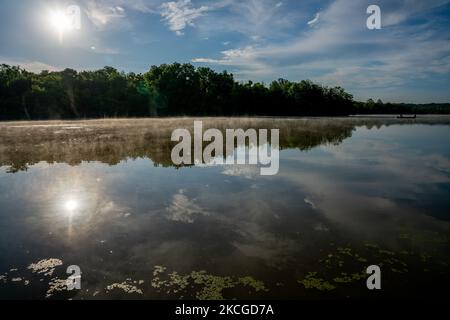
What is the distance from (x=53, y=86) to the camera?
7475cm

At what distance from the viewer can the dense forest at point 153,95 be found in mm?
71188

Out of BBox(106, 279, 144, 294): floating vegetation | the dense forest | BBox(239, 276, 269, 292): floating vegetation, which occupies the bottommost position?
BBox(106, 279, 144, 294): floating vegetation

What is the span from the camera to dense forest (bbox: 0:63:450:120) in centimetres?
7119

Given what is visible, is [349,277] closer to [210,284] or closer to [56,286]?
[210,284]

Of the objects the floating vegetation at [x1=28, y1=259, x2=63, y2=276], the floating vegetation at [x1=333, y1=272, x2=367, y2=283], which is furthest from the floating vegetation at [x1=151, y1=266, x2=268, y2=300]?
the floating vegetation at [x1=28, y1=259, x2=63, y2=276]

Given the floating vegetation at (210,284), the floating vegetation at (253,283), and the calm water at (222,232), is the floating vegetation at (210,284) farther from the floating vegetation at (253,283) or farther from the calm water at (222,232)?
the floating vegetation at (253,283)

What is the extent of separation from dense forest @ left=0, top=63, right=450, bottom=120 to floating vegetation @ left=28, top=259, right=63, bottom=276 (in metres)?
74.9

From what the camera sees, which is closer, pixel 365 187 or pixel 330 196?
pixel 330 196

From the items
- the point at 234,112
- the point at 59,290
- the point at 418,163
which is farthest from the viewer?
the point at 234,112

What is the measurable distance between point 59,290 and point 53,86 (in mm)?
80815

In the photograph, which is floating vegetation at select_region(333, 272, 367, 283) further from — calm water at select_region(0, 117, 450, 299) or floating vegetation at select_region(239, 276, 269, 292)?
floating vegetation at select_region(239, 276, 269, 292)

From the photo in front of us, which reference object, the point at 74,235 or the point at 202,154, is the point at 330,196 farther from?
the point at 202,154

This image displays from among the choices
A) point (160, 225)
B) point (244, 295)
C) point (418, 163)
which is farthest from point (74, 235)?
point (418, 163)

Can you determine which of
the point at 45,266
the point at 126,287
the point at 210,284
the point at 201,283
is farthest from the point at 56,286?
the point at 210,284
